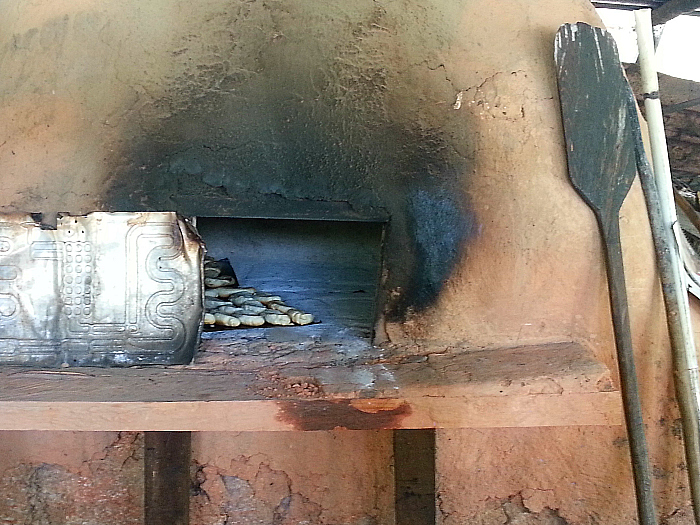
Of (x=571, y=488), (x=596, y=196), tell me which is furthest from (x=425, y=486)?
(x=596, y=196)

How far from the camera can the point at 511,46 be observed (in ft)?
3.84

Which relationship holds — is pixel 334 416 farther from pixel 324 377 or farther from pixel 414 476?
pixel 414 476

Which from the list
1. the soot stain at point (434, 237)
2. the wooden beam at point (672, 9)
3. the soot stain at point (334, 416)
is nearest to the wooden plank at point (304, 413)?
the soot stain at point (334, 416)

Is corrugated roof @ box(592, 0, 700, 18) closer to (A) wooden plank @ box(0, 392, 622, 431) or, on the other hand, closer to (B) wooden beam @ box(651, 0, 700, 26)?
(B) wooden beam @ box(651, 0, 700, 26)

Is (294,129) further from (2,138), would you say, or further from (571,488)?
(571,488)

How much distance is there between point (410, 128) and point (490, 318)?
16.9 inches

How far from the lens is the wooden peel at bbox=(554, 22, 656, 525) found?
3.64 ft

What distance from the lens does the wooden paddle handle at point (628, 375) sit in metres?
1.10

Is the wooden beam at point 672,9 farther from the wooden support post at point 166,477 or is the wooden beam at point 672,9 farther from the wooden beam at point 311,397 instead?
the wooden support post at point 166,477

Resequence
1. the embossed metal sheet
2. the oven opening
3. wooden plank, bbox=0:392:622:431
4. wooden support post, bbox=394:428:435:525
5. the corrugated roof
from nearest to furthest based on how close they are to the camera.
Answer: wooden plank, bbox=0:392:622:431
the embossed metal sheet
wooden support post, bbox=394:428:435:525
the oven opening
the corrugated roof

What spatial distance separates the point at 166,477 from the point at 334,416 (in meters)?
0.57

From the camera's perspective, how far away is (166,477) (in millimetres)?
1234

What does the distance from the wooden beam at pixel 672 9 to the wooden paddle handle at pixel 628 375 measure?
57.3 inches

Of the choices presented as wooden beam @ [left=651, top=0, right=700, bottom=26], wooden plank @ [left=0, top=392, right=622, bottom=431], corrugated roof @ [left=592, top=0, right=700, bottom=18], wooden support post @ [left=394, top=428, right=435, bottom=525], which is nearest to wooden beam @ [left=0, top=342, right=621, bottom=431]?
wooden plank @ [left=0, top=392, right=622, bottom=431]
